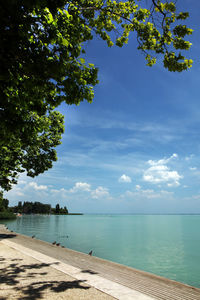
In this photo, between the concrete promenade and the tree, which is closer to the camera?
the tree

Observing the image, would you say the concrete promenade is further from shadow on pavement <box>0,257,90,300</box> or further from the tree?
the tree

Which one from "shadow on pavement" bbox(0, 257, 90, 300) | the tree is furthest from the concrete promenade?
the tree

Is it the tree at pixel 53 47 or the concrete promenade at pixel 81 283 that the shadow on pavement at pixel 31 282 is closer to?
the concrete promenade at pixel 81 283

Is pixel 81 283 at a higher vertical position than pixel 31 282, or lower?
lower

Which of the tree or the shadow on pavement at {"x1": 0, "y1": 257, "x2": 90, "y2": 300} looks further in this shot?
the shadow on pavement at {"x1": 0, "y1": 257, "x2": 90, "y2": 300}

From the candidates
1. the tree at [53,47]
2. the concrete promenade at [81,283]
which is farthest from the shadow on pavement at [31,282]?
the tree at [53,47]

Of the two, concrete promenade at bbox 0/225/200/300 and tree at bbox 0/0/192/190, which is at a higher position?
tree at bbox 0/0/192/190

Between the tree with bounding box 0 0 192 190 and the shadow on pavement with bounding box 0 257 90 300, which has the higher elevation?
the tree with bounding box 0 0 192 190

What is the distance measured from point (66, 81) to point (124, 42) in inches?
182

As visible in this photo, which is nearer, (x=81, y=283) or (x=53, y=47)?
(x=53, y=47)

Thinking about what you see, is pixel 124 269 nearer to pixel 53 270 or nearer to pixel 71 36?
pixel 53 270

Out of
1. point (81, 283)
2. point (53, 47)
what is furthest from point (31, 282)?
point (53, 47)

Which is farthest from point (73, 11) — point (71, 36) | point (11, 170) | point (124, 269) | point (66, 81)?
point (11, 170)

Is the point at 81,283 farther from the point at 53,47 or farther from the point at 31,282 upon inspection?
the point at 53,47
